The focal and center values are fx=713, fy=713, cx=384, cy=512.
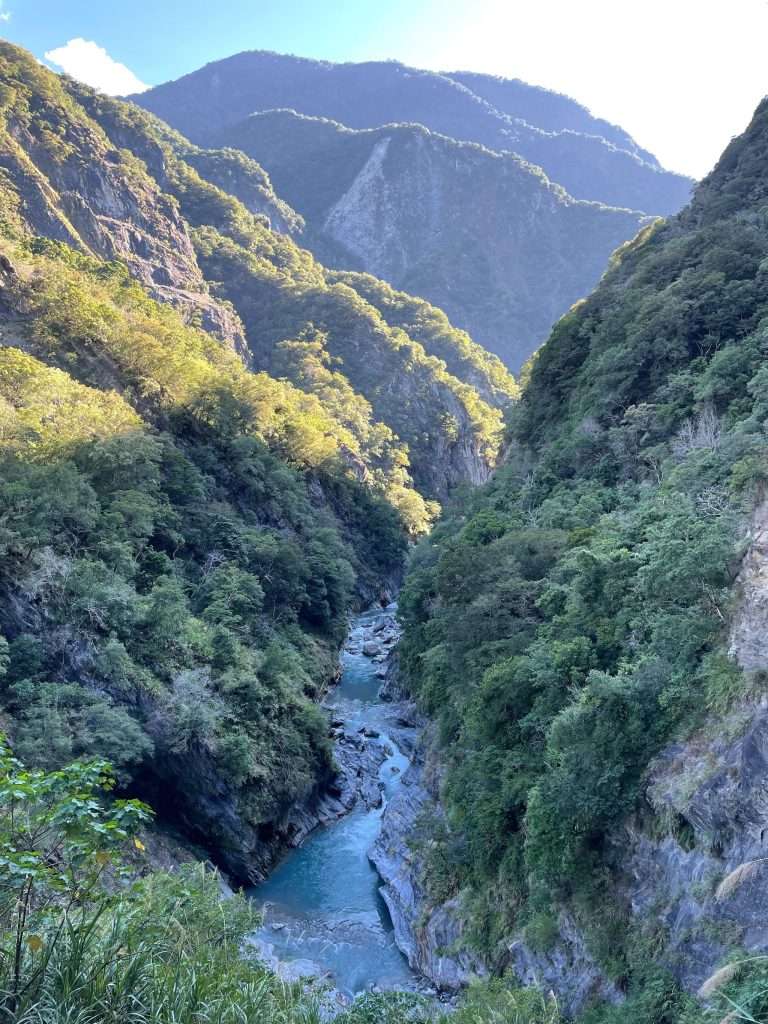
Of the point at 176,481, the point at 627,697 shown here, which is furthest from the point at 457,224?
the point at 627,697

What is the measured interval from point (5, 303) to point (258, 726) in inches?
1085

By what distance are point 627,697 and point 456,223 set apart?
155923mm

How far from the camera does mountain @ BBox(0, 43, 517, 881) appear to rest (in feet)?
70.5

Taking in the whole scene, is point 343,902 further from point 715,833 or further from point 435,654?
point 715,833

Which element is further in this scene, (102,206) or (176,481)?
(102,206)

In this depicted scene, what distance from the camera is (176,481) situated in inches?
1346

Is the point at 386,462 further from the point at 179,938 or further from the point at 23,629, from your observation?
the point at 179,938

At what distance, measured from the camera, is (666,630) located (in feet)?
41.5

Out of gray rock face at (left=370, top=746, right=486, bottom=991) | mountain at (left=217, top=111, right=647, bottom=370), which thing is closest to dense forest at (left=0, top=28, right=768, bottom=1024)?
gray rock face at (left=370, top=746, right=486, bottom=991)

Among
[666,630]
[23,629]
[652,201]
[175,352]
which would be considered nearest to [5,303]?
[175,352]

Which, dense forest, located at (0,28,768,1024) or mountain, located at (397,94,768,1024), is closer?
dense forest, located at (0,28,768,1024)

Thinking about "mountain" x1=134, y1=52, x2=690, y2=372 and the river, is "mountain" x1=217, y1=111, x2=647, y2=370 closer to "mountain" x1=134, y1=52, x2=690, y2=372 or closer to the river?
"mountain" x1=134, y1=52, x2=690, y2=372

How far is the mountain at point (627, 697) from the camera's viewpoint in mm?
10234

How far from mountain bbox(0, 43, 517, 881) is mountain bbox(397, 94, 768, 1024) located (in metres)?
6.43
